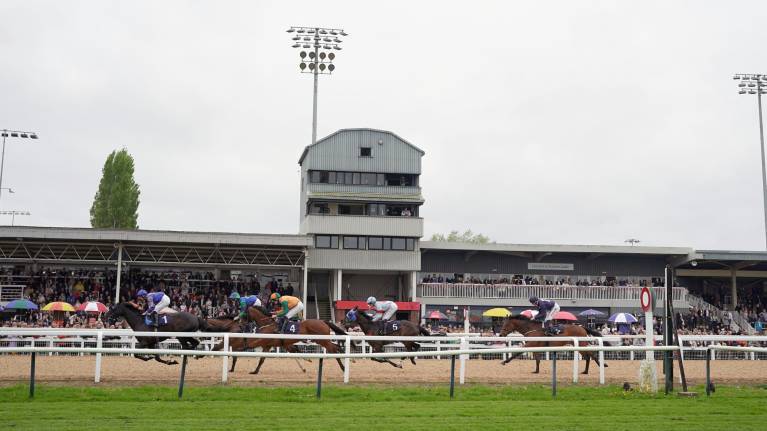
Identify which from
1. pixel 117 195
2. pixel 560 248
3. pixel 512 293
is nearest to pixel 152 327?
pixel 512 293

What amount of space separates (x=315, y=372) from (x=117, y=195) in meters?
39.9

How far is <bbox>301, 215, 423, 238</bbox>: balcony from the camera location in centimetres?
3775

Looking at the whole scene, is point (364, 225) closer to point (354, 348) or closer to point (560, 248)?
point (560, 248)

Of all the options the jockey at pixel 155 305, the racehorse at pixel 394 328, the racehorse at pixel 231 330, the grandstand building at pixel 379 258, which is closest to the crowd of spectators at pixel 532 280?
the grandstand building at pixel 379 258

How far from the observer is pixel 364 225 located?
38.1 meters

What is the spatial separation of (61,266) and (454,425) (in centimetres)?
3237

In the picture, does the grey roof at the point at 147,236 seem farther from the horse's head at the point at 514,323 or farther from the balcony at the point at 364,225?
the horse's head at the point at 514,323

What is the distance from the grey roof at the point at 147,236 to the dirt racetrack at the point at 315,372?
15.9 metres

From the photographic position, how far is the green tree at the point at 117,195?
52438 millimetres

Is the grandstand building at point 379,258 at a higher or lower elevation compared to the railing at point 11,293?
higher

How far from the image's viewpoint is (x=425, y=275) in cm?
4162

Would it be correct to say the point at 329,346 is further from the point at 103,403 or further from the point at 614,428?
the point at 614,428

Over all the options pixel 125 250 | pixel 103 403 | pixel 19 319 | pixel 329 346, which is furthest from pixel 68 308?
pixel 103 403

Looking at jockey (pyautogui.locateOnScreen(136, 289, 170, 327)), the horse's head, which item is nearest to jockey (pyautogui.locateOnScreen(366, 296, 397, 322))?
the horse's head
